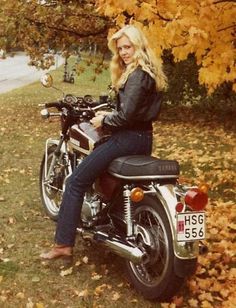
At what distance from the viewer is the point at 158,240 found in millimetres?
4266

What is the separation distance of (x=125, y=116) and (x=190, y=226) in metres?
1.08

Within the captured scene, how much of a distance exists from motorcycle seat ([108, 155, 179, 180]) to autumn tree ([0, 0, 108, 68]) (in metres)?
10.9

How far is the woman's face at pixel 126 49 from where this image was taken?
4520 millimetres

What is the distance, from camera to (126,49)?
4.55 m

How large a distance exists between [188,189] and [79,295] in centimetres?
133

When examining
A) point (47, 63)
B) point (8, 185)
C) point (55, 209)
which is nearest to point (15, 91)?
point (47, 63)

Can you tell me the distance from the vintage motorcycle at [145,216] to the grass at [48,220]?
34cm

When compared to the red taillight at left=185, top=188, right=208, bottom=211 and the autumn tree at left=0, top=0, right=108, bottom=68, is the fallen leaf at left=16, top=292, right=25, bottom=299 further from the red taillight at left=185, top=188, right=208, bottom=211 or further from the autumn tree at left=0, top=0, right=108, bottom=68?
the autumn tree at left=0, top=0, right=108, bottom=68

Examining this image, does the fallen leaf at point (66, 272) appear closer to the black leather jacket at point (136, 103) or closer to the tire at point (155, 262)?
the tire at point (155, 262)

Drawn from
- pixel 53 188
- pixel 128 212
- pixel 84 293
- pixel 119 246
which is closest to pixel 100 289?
pixel 84 293

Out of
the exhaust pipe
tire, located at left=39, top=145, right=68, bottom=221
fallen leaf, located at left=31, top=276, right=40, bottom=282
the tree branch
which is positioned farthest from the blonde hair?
the tree branch

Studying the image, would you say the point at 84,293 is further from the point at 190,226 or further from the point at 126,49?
the point at 126,49

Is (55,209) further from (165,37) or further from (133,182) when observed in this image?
(165,37)

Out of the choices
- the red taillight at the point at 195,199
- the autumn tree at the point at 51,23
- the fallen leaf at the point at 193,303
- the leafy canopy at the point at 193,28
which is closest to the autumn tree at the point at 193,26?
the leafy canopy at the point at 193,28
